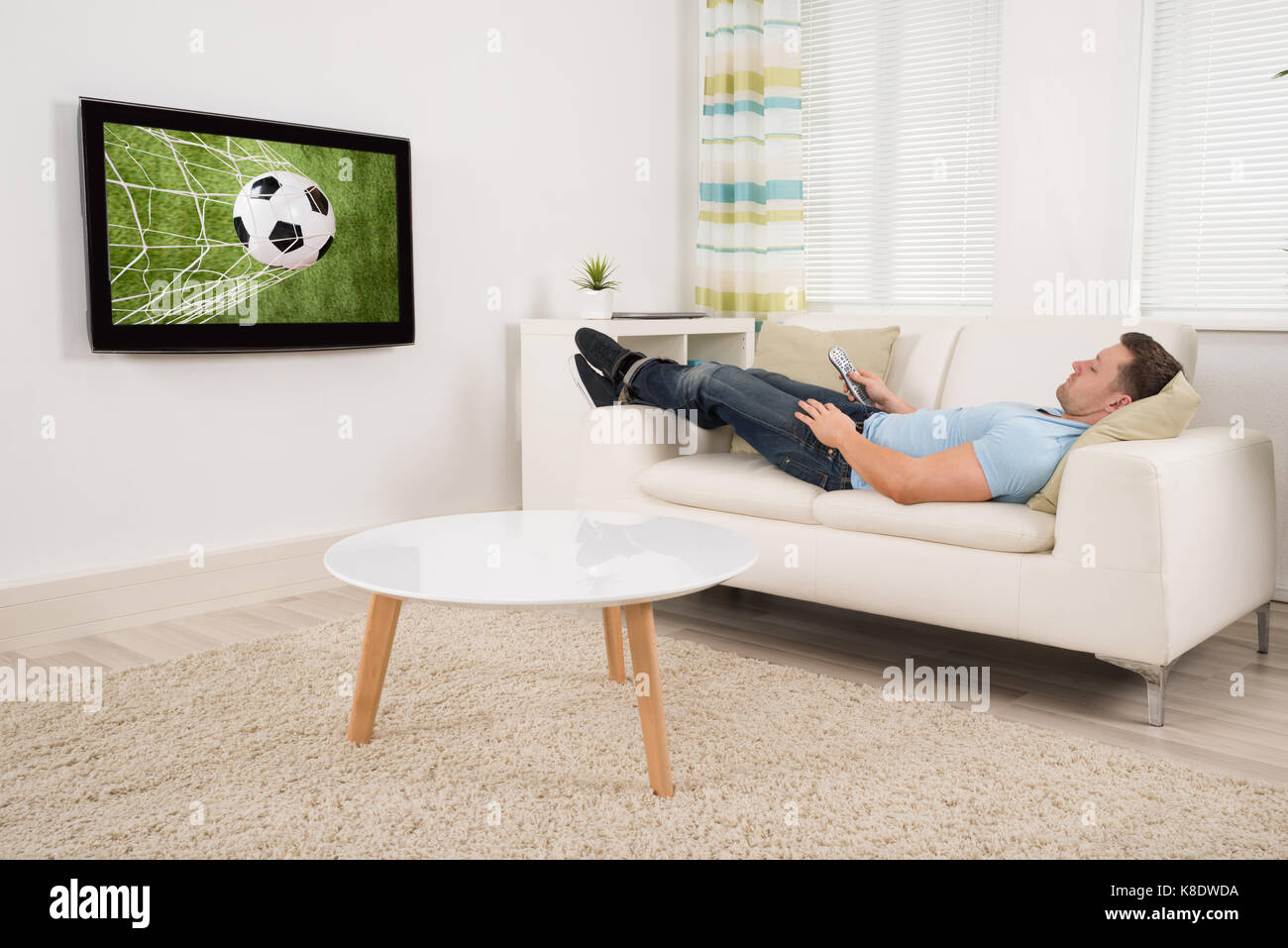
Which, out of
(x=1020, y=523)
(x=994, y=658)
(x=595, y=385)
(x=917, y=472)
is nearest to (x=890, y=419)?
(x=917, y=472)

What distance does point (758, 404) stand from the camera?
291 cm

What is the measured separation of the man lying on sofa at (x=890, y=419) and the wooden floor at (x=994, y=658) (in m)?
0.45

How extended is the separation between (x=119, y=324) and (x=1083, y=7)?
10.3 ft

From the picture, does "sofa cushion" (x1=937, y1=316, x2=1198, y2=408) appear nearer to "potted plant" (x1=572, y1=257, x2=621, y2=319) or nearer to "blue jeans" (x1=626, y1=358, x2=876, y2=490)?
"blue jeans" (x1=626, y1=358, x2=876, y2=490)

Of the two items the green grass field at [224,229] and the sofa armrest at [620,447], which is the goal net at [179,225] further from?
the sofa armrest at [620,447]

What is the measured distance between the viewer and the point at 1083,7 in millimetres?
3502

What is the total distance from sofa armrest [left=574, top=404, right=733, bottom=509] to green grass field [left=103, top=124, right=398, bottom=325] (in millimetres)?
929

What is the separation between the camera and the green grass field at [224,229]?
2.86 m

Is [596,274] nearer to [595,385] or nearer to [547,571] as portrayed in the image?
[595,385]

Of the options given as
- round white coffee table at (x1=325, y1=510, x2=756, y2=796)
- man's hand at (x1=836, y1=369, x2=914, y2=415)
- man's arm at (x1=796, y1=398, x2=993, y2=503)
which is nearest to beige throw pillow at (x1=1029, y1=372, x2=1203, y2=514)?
man's arm at (x1=796, y1=398, x2=993, y2=503)

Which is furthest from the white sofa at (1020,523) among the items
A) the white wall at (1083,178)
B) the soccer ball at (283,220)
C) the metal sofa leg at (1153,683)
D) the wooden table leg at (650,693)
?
the soccer ball at (283,220)

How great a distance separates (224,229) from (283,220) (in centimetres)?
20

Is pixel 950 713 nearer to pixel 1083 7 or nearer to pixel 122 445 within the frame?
pixel 122 445
